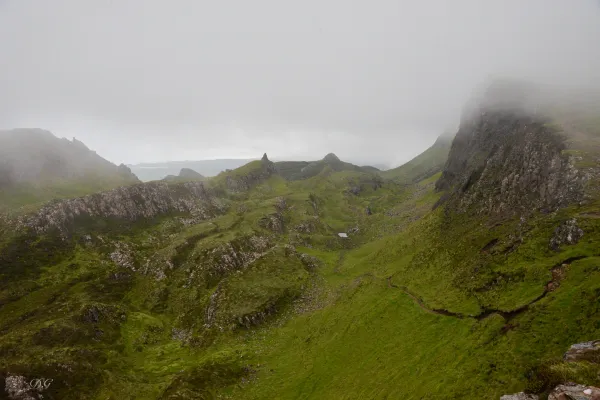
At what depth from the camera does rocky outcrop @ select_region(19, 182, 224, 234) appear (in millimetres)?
126375

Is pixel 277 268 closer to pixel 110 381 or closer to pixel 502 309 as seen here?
pixel 110 381

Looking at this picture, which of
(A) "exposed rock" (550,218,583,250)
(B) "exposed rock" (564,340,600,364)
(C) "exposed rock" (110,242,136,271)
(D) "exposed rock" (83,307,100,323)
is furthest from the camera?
(C) "exposed rock" (110,242,136,271)

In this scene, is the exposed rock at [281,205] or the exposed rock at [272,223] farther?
the exposed rock at [281,205]

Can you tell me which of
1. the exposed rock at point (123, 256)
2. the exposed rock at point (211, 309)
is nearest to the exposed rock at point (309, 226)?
the exposed rock at point (211, 309)

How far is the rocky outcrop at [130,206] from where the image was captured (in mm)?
126375

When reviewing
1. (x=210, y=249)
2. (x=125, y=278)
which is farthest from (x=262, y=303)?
(x=125, y=278)

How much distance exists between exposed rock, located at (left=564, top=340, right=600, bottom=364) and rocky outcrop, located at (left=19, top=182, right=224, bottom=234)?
16006 cm

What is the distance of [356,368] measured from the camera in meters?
60.7

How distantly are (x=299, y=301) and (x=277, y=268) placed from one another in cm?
1837

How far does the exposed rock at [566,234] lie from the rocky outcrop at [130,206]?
507ft

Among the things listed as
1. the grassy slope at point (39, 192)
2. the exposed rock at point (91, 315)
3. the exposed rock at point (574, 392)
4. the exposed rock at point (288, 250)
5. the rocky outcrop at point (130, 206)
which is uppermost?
the grassy slope at point (39, 192)

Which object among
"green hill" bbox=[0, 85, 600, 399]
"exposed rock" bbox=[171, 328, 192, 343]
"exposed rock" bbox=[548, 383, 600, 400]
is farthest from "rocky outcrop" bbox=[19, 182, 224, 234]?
"exposed rock" bbox=[548, 383, 600, 400]
